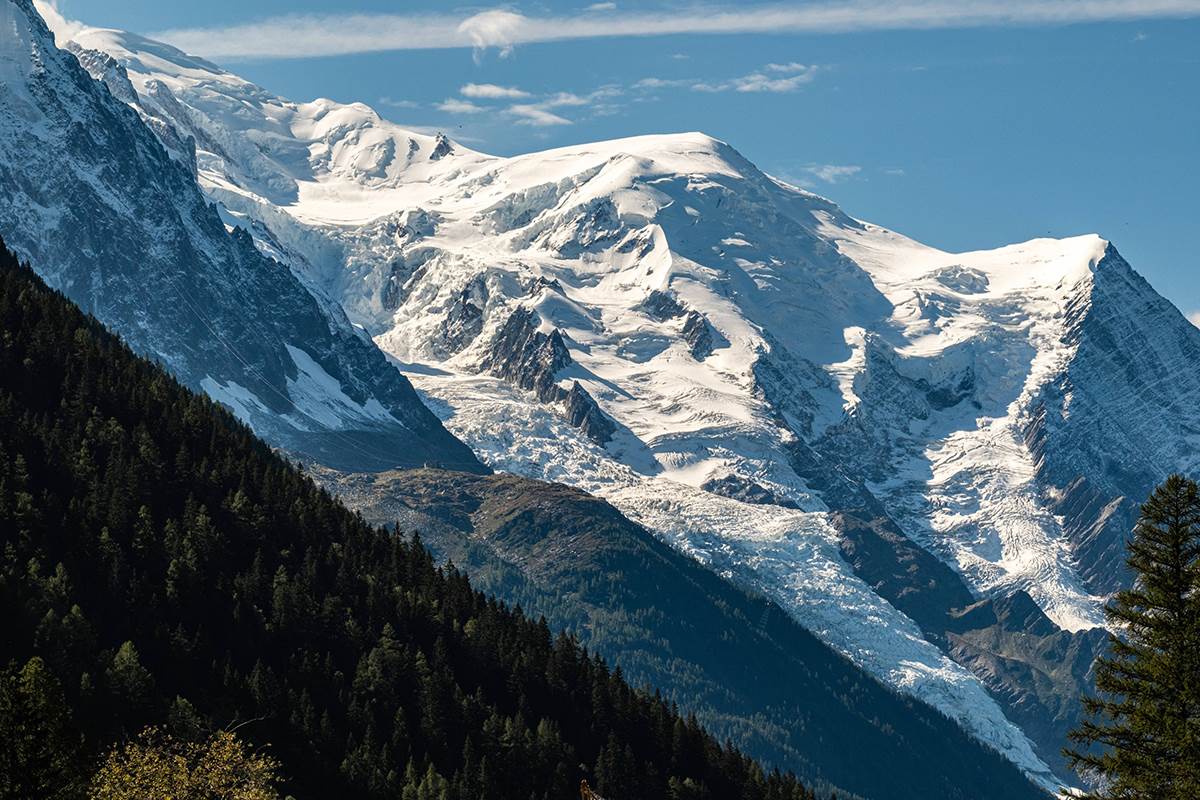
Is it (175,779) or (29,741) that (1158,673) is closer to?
(175,779)

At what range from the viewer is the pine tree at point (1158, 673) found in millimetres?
82500

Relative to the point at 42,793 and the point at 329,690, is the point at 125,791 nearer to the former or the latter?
the point at 42,793

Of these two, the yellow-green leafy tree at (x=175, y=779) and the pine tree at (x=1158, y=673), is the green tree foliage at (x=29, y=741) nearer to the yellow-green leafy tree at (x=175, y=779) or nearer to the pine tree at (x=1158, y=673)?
the yellow-green leafy tree at (x=175, y=779)

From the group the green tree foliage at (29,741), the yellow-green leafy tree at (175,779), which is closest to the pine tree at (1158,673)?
the yellow-green leafy tree at (175,779)

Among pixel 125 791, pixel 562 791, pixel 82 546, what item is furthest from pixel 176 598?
pixel 125 791

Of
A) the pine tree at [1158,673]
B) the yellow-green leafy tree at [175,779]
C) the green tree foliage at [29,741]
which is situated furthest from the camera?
the yellow-green leafy tree at [175,779]

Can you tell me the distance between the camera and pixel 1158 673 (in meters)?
83.1

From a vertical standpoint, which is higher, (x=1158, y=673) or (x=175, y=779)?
(x=1158, y=673)

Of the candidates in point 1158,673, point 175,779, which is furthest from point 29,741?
point 1158,673

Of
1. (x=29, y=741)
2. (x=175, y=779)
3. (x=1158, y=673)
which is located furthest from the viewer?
(x=175, y=779)

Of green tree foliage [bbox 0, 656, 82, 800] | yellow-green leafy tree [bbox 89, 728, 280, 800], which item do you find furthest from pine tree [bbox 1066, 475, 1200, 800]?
green tree foliage [bbox 0, 656, 82, 800]

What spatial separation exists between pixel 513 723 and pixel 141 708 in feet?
148

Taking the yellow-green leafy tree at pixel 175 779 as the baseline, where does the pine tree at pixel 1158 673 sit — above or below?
above

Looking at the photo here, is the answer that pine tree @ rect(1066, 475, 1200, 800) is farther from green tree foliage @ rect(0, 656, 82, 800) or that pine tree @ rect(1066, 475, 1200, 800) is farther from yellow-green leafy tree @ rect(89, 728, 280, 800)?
green tree foliage @ rect(0, 656, 82, 800)
